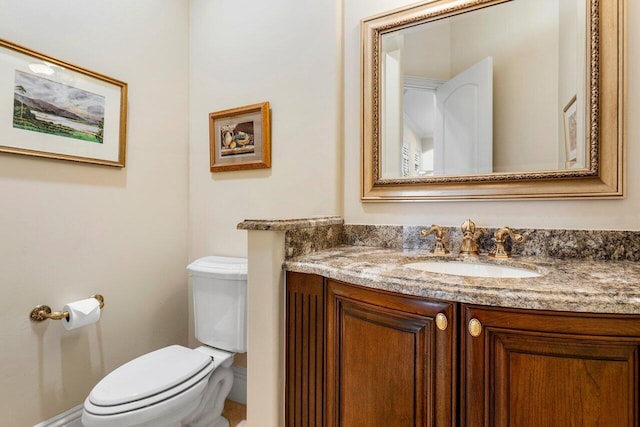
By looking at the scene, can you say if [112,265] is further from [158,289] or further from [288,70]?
[288,70]

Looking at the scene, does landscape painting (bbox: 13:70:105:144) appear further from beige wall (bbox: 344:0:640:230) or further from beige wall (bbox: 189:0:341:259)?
beige wall (bbox: 344:0:640:230)

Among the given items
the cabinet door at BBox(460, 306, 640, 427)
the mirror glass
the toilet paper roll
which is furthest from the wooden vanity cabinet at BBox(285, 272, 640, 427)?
the toilet paper roll

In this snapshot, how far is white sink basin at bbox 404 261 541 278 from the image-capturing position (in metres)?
1.00

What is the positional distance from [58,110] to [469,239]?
5.86 ft

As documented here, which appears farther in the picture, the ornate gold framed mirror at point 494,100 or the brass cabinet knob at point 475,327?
the ornate gold framed mirror at point 494,100

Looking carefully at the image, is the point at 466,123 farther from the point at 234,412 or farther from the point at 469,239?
the point at 234,412

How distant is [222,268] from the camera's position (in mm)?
1496

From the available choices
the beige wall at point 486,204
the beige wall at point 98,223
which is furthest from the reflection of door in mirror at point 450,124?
the beige wall at point 98,223

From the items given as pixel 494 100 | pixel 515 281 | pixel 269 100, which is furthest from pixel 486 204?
pixel 269 100

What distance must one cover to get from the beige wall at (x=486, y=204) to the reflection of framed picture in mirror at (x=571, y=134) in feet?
0.44

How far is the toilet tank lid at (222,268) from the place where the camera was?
1.45 metres

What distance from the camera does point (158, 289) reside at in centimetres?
176

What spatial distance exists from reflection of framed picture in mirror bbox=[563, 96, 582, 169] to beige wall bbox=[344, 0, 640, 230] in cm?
13

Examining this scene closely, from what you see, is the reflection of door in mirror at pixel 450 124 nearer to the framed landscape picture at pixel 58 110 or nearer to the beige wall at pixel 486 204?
the beige wall at pixel 486 204
